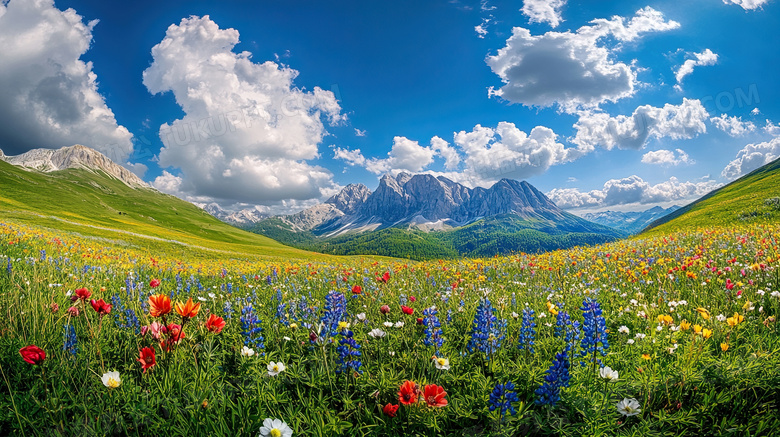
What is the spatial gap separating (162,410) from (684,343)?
16.1 feet

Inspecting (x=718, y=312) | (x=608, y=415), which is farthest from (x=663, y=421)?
(x=718, y=312)

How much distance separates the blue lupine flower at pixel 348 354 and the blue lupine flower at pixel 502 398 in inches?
43.7

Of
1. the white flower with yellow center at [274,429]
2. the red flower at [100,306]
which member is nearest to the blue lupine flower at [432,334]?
the white flower with yellow center at [274,429]

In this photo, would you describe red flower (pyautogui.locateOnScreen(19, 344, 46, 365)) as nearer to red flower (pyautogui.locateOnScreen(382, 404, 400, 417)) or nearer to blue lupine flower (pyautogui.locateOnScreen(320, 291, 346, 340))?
blue lupine flower (pyautogui.locateOnScreen(320, 291, 346, 340))

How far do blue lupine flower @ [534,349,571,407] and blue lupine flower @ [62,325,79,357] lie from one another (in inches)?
154

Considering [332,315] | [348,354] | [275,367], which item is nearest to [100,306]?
[275,367]

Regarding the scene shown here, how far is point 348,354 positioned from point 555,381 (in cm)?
157

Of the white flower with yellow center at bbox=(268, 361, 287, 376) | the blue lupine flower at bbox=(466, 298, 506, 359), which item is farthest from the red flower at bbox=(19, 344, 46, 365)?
the blue lupine flower at bbox=(466, 298, 506, 359)

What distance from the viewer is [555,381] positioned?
7.04 feet

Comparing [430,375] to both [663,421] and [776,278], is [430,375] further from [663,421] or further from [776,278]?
[776,278]

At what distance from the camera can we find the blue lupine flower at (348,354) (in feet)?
8.63

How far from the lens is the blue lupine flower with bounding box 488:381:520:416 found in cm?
212

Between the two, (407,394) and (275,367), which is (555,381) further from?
(275,367)

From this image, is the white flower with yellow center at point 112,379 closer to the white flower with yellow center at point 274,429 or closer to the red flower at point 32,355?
the red flower at point 32,355
